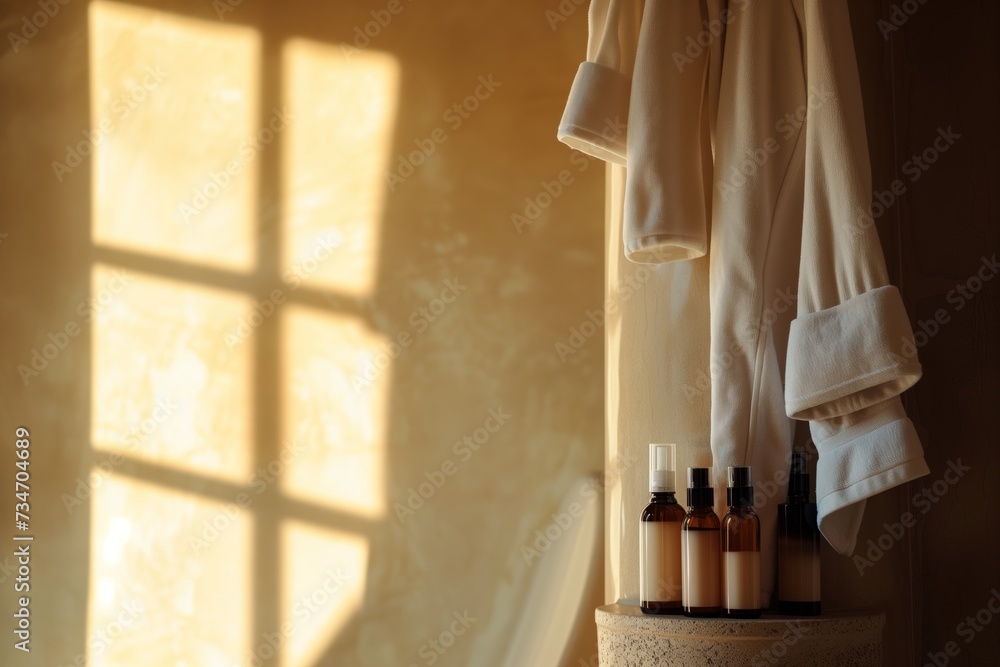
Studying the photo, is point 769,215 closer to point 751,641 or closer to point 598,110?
point 598,110

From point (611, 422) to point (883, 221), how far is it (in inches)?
18.9

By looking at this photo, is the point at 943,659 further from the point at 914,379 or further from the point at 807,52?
the point at 807,52

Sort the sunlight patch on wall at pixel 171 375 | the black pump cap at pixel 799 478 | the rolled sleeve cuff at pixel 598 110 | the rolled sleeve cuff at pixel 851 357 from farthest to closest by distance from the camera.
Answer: the sunlight patch on wall at pixel 171 375
the rolled sleeve cuff at pixel 598 110
the black pump cap at pixel 799 478
the rolled sleeve cuff at pixel 851 357

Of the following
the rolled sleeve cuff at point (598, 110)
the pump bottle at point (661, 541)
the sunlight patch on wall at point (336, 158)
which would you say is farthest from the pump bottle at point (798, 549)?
the sunlight patch on wall at point (336, 158)

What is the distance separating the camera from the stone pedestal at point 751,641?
3.67 feet

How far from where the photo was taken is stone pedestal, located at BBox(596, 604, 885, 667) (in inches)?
44.0

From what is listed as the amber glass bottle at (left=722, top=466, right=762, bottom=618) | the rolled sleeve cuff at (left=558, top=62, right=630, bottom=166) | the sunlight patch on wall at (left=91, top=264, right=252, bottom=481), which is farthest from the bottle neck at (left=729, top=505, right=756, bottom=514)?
the sunlight patch on wall at (left=91, top=264, right=252, bottom=481)

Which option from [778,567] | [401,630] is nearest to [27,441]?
[401,630]

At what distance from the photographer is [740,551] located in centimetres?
118

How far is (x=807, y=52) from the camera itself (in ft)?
4.12

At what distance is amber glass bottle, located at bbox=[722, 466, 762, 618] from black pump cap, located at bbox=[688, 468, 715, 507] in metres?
0.02

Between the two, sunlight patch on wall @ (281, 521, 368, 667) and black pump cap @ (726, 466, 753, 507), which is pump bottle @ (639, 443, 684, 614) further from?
sunlight patch on wall @ (281, 521, 368, 667)

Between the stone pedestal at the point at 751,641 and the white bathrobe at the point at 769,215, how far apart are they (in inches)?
3.8

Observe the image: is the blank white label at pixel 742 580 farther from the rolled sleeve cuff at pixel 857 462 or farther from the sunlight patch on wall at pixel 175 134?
the sunlight patch on wall at pixel 175 134
